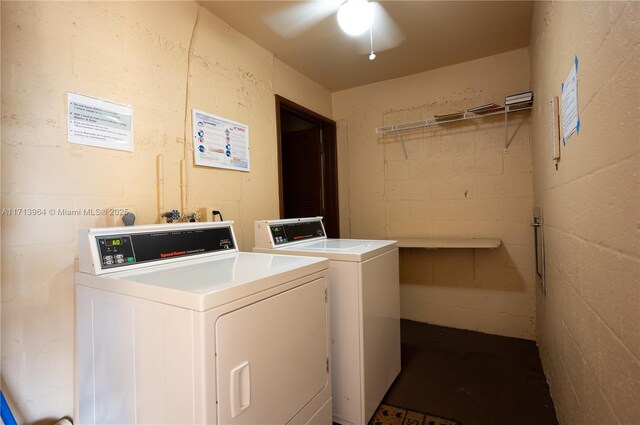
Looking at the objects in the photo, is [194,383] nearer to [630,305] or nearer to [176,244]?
[176,244]

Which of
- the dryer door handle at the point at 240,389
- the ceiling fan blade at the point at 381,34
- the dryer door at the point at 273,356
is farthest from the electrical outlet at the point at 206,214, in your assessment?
the ceiling fan blade at the point at 381,34

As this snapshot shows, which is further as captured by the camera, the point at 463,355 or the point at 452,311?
the point at 452,311

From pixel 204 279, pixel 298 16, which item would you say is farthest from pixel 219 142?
pixel 204 279

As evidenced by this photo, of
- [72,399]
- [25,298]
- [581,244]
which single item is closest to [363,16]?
[581,244]

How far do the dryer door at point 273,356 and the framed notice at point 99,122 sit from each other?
1.13m

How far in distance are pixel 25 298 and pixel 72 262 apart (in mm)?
197

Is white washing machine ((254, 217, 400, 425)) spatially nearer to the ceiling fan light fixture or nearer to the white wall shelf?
the ceiling fan light fixture

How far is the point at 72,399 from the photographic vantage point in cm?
135

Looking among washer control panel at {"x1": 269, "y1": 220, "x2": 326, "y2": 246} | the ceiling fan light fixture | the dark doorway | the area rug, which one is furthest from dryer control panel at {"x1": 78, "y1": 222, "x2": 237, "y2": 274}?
the dark doorway

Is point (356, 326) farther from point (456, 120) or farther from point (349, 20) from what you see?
point (456, 120)

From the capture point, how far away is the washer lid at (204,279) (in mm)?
905

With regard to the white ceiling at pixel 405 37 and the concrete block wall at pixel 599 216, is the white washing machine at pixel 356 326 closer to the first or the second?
the concrete block wall at pixel 599 216

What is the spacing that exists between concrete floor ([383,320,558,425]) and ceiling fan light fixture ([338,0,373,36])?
7.39 feet

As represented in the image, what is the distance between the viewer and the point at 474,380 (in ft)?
6.79
